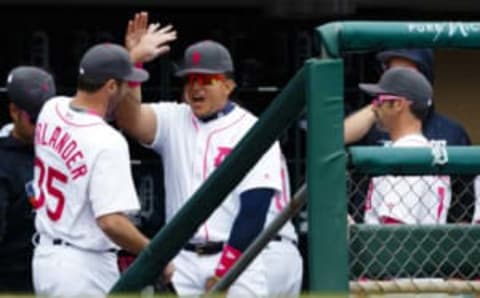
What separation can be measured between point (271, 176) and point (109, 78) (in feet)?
2.34

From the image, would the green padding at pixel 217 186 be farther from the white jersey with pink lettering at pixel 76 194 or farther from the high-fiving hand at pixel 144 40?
the high-fiving hand at pixel 144 40

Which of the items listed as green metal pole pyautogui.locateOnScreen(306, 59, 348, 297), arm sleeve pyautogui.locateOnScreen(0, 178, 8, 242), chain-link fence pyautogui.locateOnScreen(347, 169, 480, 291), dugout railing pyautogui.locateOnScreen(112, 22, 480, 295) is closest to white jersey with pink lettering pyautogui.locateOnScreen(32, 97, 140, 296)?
arm sleeve pyautogui.locateOnScreen(0, 178, 8, 242)

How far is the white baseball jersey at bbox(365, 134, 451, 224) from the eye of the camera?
6164 mm

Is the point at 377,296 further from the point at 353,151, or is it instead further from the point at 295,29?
the point at 295,29

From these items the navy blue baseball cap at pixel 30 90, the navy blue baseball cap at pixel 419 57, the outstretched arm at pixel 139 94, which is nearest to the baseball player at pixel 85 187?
the outstretched arm at pixel 139 94

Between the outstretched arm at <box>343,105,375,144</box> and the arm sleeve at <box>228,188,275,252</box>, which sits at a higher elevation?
the outstretched arm at <box>343,105,375,144</box>

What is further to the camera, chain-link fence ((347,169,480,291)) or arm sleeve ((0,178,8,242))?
arm sleeve ((0,178,8,242))

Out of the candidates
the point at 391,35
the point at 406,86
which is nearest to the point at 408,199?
the point at 406,86

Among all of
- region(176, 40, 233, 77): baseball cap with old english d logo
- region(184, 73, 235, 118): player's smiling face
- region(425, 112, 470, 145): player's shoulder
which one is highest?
region(176, 40, 233, 77): baseball cap with old english d logo

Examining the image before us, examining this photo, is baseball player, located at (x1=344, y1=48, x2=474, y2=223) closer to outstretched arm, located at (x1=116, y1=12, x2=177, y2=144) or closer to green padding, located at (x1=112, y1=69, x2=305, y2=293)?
outstretched arm, located at (x1=116, y1=12, x2=177, y2=144)

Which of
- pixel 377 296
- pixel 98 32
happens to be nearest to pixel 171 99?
pixel 98 32

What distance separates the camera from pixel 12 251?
7.18 meters

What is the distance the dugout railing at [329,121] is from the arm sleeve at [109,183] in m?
1.94

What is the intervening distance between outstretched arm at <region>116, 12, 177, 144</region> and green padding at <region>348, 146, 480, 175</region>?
259 cm
